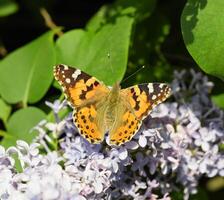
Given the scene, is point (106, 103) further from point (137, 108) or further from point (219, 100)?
point (219, 100)

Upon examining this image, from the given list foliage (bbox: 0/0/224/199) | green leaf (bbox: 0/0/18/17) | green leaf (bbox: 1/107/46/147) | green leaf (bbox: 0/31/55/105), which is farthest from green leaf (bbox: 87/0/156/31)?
green leaf (bbox: 1/107/46/147)

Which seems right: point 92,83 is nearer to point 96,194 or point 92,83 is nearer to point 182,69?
point 96,194

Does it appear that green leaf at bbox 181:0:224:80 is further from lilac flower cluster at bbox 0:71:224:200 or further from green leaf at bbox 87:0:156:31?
green leaf at bbox 87:0:156:31

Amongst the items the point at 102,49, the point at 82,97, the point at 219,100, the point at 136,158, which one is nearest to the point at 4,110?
the point at 102,49

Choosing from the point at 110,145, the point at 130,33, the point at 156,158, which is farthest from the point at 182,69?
the point at 110,145

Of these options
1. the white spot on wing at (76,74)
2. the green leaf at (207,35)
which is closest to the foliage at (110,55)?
the green leaf at (207,35)
